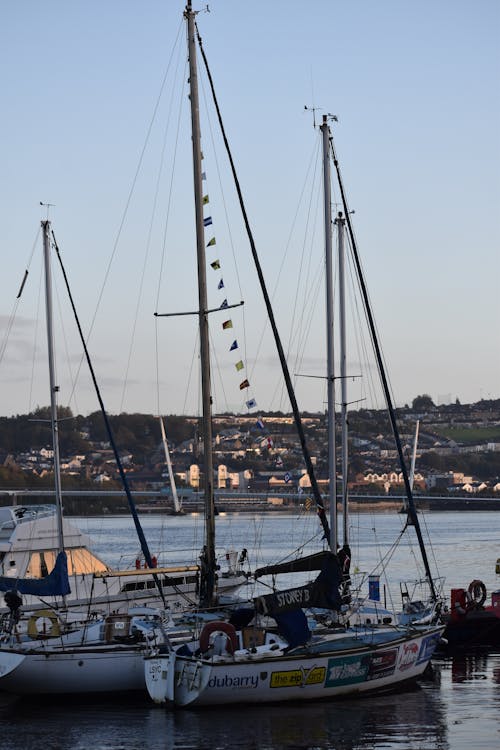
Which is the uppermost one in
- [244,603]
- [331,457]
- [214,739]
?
[331,457]

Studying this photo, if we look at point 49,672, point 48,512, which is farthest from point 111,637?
point 48,512

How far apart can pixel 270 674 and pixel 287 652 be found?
0.49 meters

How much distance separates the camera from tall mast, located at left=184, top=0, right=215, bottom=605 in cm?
2352

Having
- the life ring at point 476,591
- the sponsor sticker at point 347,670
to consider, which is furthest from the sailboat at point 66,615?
the life ring at point 476,591

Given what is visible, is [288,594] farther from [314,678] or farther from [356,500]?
[356,500]

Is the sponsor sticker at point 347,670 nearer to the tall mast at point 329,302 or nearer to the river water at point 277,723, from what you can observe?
the river water at point 277,723

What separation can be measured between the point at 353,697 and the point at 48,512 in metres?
12.8

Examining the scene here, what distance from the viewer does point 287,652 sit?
21.5 meters

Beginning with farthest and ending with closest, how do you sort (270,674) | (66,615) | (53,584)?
(66,615), (53,584), (270,674)

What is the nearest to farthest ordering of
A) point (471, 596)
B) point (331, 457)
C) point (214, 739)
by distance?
point (214, 739), point (331, 457), point (471, 596)

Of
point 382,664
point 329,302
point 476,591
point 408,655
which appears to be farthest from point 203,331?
point 476,591

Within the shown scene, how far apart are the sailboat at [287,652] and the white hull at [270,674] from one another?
0.02 m

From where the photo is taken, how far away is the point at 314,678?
70.9ft

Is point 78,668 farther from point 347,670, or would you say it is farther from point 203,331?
point 203,331
